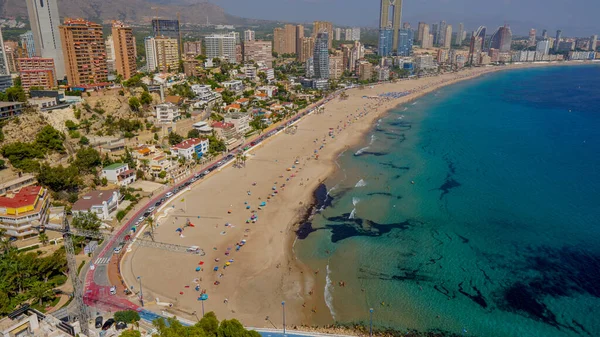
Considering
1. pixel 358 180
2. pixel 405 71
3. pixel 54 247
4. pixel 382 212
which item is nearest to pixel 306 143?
pixel 358 180

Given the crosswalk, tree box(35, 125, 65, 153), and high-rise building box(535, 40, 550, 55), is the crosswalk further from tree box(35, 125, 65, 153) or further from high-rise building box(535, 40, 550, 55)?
high-rise building box(535, 40, 550, 55)

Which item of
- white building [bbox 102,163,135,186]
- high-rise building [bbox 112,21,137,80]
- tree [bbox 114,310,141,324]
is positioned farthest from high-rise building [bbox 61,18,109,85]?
tree [bbox 114,310,141,324]

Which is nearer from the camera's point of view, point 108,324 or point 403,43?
point 108,324

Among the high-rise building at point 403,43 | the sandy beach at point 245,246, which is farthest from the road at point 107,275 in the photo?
the high-rise building at point 403,43

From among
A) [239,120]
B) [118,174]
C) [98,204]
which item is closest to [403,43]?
[239,120]

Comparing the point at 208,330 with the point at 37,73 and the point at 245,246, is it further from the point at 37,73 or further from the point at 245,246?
the point at 37,73
